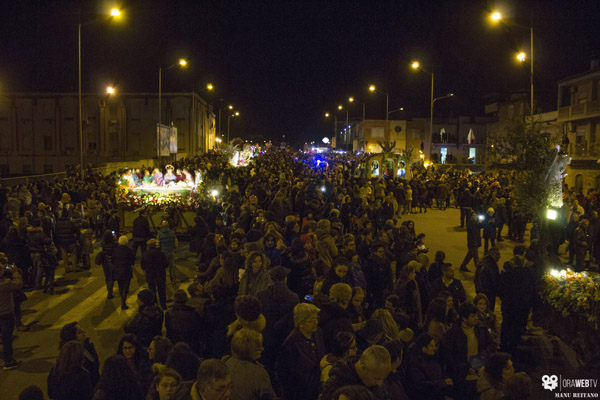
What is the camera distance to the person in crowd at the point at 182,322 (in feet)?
19.1

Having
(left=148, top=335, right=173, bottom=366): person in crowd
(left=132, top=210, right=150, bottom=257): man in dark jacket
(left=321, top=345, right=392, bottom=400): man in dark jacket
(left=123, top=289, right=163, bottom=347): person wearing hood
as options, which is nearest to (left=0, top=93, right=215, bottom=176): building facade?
(left=132, top=210, right=150, bottom=257): man in dark jacket

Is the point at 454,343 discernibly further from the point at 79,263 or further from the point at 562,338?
the point at 79,263

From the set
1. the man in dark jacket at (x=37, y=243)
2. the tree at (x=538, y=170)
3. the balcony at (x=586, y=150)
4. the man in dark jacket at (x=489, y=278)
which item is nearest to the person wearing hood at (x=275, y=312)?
the man in dark jacket at (x=489, y=278)

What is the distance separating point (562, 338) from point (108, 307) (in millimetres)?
7192

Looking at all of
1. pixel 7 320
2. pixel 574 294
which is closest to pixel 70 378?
pixel 7 320

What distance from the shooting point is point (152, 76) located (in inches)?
2625

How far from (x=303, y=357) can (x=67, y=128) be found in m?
61.6

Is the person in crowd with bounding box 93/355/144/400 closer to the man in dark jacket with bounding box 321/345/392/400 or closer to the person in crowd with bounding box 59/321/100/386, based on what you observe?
the person in crowd with bounding box 59/321/100/386

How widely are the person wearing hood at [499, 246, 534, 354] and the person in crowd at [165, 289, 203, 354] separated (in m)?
4.21

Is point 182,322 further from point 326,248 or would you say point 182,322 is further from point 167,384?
point 326,248

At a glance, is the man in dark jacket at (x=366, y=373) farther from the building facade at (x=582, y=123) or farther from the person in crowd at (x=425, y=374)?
the building facade at (x=582, y=123)

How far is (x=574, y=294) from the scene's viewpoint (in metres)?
6.98

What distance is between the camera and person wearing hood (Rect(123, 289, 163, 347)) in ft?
18.4

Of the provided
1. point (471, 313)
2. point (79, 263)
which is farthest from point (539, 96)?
point (471, 313)
